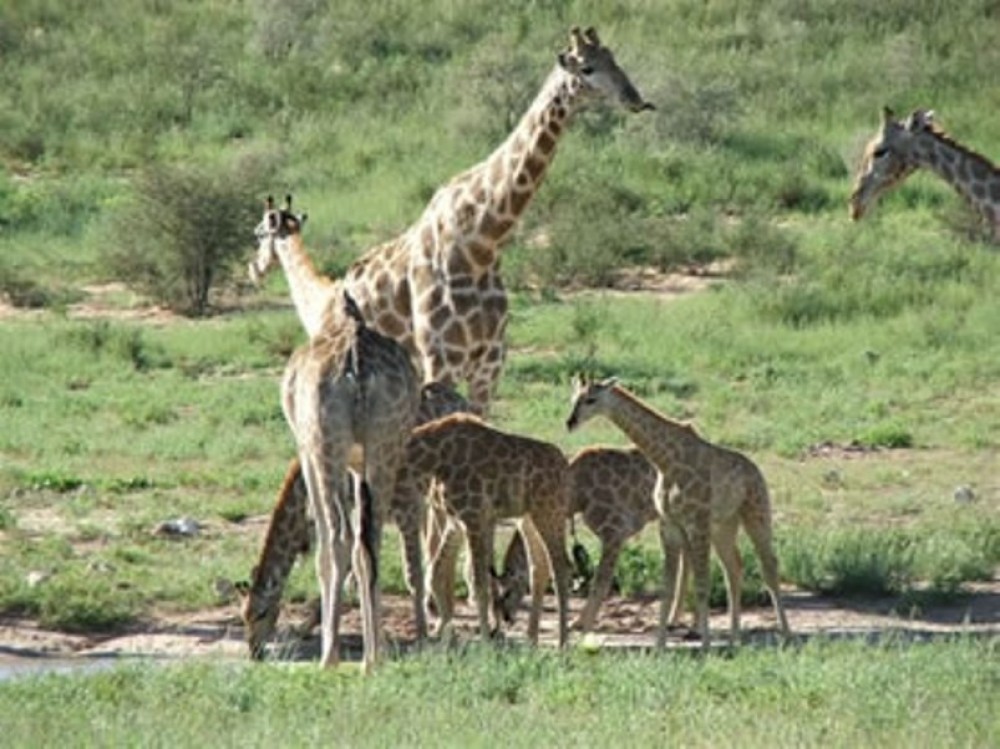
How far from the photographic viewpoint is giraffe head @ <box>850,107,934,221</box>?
16.7 m

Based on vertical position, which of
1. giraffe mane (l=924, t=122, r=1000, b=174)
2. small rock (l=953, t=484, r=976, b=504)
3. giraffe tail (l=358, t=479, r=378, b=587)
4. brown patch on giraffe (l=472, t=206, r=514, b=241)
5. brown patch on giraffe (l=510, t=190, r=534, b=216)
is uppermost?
giraffe mane (l=924, t=122, r=1000, b=174)

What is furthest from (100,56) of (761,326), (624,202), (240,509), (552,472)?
(552,472)

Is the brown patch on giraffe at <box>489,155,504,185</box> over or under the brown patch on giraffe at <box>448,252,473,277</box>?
over

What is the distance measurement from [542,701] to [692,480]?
7.77ft

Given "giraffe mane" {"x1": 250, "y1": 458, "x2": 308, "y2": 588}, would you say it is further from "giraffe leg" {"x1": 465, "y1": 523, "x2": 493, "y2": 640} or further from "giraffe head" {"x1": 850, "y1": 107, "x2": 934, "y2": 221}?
"giraffe head" {"x1": 850, "y1": 107, "x2": 934, "y2": 221}

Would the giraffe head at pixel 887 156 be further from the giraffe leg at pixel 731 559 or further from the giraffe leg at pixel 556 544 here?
the giraffe leg at pixel 556 544

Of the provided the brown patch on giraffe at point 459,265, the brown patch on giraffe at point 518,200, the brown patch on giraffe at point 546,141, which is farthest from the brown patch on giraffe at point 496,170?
the brown patch on giraffe at point 459,265

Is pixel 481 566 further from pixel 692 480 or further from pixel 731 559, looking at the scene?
pixel 731 559

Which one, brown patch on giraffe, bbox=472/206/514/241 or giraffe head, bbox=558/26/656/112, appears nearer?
giraffe head, bbox=558/26/656/112

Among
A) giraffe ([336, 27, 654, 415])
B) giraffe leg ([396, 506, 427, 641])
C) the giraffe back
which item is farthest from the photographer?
giraffe ([336, 27, 654, 415])

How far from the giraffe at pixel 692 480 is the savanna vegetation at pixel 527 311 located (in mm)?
1014

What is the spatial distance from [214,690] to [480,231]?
5.19 meters

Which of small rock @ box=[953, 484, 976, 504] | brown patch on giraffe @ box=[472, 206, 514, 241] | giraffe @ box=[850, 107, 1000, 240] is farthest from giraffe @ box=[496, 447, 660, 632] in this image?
A: small rock @ box=[953, 484, 976, 504]

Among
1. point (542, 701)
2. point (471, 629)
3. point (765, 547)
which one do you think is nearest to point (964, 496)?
point (765, 547)
